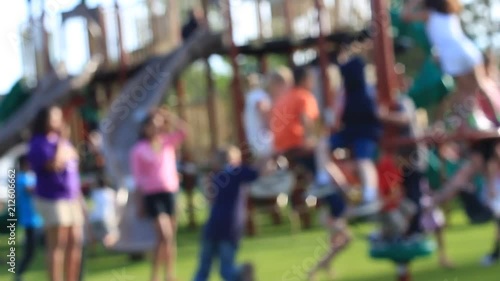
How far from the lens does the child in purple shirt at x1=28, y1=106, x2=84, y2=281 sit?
7.63 metres

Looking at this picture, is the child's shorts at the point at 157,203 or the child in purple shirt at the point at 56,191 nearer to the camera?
the child in purple shirt at the point at 56,191

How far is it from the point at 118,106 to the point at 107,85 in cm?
174

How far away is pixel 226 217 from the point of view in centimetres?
714

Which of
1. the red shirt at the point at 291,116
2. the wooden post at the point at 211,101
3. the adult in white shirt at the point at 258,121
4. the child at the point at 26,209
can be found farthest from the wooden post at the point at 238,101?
the child at the point at 26,209

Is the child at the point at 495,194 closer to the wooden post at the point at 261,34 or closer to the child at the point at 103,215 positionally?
the child at the point at 103,215

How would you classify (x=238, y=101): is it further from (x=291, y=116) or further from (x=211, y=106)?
(x=291, y=116)

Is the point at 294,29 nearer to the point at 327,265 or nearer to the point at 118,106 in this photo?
the point at 118,106

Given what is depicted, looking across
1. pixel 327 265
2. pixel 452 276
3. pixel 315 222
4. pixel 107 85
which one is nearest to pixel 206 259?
pixel 327 265

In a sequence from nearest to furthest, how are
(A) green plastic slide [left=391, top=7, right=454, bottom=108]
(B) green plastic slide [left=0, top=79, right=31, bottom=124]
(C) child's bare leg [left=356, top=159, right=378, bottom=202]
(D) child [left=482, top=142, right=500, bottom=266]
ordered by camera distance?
(C) child's bare leg [left=356, top=159, right=378, bottom=202] < (D) child [left=482, top=142, right=500, bottom=266] < (A) green plastic slide [left=391, top=7, right=454, bottom=108] < (B) green plastic slide [left=0, top=79, right=31, bottom=124]

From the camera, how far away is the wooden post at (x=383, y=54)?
270 inches

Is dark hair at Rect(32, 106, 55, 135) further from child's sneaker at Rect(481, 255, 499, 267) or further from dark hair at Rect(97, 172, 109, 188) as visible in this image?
dark hair at Rect(97, 172, 109, 188)

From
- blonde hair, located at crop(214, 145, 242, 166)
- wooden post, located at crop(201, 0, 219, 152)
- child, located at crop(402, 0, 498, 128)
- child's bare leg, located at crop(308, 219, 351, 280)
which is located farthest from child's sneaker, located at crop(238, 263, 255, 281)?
wooden post, located at crop(201, 0, 219, 152)

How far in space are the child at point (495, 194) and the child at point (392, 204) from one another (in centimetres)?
84

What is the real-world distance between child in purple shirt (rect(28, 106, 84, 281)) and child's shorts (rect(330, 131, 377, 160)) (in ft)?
7.13
